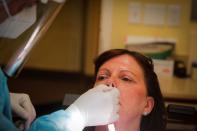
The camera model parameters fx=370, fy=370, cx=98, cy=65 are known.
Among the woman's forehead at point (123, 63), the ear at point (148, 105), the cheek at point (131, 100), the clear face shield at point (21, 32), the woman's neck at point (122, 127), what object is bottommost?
the woman's neck at point (122, 127)

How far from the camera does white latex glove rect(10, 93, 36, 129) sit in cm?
134

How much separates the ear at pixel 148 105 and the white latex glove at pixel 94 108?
37 cm

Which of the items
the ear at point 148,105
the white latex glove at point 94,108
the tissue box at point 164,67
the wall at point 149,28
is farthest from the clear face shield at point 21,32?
the wall at point 149,28

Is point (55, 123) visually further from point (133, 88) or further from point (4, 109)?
point (133, 88)

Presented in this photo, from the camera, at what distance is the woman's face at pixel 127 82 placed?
146 centimetres

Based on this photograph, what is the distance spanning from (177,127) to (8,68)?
50.8 inches

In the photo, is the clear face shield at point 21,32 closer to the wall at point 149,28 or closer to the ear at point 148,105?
the ear at point 148,105

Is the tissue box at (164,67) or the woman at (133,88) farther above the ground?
the woman at (133,88)

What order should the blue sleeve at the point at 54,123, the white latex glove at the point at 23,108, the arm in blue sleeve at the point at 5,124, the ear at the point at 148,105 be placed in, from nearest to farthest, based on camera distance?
the blue sleeve at the point at 54,123 < the arm in blue sleeve at the point at 5,124 < the white latex glove at the point at 23,108 < the ear at the point at 148,105

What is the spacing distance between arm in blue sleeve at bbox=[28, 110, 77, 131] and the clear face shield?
1.46 feet

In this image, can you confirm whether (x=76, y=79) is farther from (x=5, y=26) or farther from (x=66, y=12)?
(x=5, y=26)

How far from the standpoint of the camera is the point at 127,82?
4.90 feet

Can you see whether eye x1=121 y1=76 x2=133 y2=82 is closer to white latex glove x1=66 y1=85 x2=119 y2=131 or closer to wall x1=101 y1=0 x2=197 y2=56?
white latex glove x1=66 y1=85 x2=119 y2=131

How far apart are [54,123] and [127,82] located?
23.4 inches
